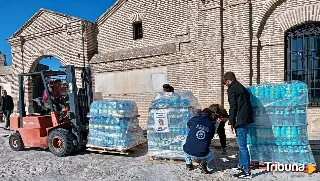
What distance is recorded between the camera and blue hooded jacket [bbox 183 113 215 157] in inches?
172

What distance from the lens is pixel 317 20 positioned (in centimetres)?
688

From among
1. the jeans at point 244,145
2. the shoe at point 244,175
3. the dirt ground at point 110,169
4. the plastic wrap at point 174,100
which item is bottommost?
the dirt ground at point 110,169

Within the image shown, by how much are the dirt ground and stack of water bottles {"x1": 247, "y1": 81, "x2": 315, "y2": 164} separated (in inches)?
13.1

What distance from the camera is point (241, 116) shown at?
4.18m

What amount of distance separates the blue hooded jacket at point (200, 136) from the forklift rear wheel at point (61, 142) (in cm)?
297

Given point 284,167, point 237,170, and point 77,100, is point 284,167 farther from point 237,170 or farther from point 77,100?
point 77,100

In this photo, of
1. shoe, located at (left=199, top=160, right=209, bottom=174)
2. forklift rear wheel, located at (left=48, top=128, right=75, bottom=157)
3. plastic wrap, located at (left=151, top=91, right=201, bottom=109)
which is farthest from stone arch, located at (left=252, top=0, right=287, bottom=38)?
forklift rear wheel, located at (left=48, top=128, right=75, bottom=157)

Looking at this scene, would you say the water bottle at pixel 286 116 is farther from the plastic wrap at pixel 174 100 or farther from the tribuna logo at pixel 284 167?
the plastic wrap at pixel 174 100

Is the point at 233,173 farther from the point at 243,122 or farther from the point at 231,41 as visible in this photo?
the point at 231,41

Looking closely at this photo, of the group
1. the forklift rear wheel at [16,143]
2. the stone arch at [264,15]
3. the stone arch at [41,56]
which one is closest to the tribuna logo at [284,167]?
the stone arch at [264,15]

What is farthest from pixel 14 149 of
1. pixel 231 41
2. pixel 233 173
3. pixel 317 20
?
pixel 317 20

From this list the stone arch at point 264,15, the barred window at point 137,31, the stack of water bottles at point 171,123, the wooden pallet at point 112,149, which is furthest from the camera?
the barred window at point 137,31

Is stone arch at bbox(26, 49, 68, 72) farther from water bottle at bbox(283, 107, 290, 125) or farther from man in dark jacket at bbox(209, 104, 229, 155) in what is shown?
water bottle at bbox(283, 107, 290, 125)

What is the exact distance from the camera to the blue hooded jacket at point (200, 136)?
436 cm
